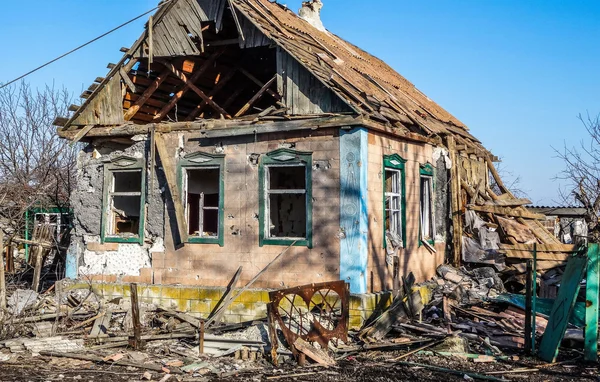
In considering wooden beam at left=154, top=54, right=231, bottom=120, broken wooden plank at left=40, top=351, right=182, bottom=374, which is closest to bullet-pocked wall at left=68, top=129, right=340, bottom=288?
wooden beam at left=154, top=54, right=231, bottom=120

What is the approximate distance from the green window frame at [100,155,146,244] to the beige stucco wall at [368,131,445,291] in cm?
456

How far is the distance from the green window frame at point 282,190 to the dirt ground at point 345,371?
2.65m

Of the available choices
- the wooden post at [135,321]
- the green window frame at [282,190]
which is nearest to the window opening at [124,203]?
the green window frame at [282,190]

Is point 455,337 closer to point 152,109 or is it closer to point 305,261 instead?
point 305,261

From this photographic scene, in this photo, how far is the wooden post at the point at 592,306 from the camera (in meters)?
8.15

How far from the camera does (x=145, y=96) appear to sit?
41.4 ft

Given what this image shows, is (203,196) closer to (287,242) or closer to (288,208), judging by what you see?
(287,242)

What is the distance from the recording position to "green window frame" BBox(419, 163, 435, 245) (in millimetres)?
12953

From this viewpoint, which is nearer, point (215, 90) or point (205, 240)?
point (205, 240)

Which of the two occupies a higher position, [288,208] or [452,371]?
[288,208]

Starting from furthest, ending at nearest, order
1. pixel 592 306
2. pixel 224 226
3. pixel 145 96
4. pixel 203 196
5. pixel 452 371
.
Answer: pixel 145 96, pixel 203 196, pixel 224 226, pixel 592 306, pixel 452 371

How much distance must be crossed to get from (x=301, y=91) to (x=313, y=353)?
4624 millimetres

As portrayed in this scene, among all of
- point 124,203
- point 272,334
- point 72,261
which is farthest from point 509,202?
point 72,261

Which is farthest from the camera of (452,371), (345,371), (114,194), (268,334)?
(114,194)
